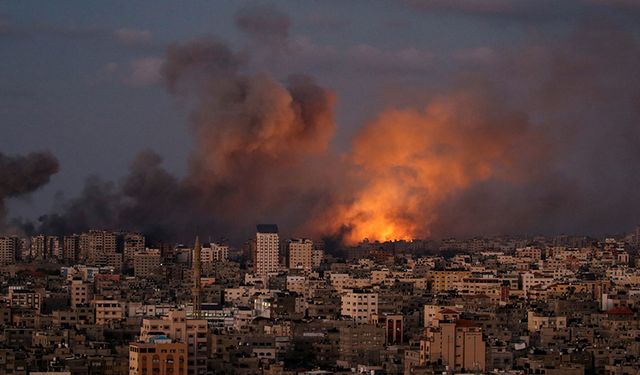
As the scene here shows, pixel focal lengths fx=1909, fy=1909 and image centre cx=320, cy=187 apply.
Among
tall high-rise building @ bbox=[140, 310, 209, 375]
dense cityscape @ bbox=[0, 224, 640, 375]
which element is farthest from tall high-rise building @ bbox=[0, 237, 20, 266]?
tall high-rise building @ bbox=[140, 310, 209, 375]

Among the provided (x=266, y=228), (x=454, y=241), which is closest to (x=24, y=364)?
(x=266, y=228)

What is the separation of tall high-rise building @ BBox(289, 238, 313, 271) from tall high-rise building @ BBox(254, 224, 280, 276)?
1.67 feet

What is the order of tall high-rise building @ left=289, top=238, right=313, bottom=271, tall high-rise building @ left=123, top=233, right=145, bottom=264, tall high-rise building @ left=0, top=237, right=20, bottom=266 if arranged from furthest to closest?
tall high-rise building @ left=0, top=237, right=20, bottom=266 < tall high-rise building @ left=123, top=233, right=145, bottom=264 < tall high-rise building @ left=289, top=238, right=313, bottom=271

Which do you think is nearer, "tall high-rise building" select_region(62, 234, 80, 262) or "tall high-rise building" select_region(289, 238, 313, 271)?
"tall high-rise building" select_region(289, 238, 313, 271)

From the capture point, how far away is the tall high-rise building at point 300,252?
66.8 meters

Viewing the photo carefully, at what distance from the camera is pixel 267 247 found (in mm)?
68000

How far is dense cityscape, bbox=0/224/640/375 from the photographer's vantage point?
30219 millimetres

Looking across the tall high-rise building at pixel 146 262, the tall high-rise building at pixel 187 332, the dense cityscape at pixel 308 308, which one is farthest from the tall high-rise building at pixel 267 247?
the tall high-rise building at pixel 187 332

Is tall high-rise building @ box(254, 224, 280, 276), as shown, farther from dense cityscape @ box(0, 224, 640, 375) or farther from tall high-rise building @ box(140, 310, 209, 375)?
tall high-rise building @ box(140, 310, 209, 375)

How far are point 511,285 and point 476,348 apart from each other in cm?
2227

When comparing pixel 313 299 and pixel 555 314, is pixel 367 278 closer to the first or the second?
pixel 313 299

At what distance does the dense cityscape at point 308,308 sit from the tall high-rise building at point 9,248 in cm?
8

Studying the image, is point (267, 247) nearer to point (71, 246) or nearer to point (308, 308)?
point (71, 246)

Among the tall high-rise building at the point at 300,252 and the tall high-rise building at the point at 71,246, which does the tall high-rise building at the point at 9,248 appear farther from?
the tall high-rise building at the point at 300,252
